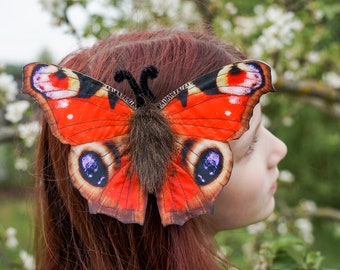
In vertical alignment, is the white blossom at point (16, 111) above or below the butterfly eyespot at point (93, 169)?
below

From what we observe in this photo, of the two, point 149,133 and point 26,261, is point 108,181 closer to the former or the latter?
point 149,133

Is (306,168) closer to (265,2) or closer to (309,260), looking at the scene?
(265,2)

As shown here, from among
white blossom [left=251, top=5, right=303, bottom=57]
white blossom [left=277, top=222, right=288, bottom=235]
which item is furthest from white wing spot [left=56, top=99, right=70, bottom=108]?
white blossom [left=277, top=222, right=288, bottom=235]

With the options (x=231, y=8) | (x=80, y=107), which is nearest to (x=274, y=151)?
(x=80, y=107)

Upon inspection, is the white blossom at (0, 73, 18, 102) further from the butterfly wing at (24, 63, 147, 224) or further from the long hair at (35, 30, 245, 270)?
the butterfly wing at (24, 63, 147, 224)

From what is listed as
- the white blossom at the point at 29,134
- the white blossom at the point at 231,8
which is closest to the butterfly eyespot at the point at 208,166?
the white blossom at the point at 29,134

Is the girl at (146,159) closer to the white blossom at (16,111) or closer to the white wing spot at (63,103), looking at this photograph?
the white wing spot at (63,103)
